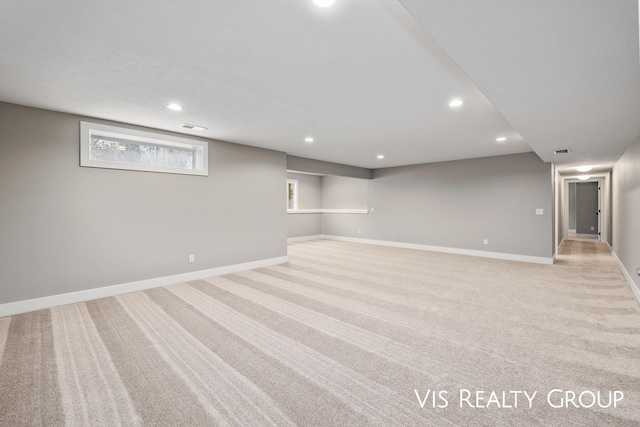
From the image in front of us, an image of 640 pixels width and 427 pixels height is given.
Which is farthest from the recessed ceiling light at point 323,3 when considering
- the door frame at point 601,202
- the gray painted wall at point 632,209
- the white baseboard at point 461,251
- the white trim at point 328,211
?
the door frame at point 601,202

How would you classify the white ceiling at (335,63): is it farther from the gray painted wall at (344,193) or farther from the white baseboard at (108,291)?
the gray painted wall at (344,193)

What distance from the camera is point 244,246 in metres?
5.37

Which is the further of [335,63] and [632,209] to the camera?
[632,209]

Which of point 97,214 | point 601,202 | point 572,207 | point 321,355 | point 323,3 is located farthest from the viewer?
point 572,207

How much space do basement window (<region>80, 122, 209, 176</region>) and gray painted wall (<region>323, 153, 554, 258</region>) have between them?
5522 mm

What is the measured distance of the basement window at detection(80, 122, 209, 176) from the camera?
3.75 m

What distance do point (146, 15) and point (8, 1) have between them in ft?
2.37

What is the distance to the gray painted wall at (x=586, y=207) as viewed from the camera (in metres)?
10.1

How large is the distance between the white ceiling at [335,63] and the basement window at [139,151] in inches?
10.9

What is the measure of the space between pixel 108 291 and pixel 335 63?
13.5 ft

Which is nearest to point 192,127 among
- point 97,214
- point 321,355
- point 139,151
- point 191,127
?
point 191,127

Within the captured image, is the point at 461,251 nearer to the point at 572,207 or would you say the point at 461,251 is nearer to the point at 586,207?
the point at 586,207

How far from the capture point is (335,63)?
2.32 meters

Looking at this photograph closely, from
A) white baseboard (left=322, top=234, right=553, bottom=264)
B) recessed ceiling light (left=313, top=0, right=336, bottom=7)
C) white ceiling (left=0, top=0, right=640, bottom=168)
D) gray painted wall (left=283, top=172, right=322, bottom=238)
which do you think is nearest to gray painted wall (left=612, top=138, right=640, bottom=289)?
white ceiling (left=0, top=0, right=640, bottom=168)
